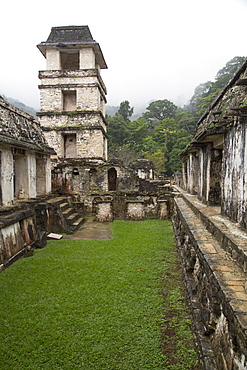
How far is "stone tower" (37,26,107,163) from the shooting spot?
49.6 feet

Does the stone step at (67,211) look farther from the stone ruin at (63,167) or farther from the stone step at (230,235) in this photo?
the stone step at (230,235)

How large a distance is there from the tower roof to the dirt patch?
10.9m

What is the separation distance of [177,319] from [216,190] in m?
3.25

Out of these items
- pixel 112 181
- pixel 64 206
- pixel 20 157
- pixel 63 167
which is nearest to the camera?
pixel 20 157

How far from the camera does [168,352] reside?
295 centimetres

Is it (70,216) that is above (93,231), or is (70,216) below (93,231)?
above

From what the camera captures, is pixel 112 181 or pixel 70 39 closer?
pixel 112 181

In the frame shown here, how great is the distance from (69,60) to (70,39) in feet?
6.34

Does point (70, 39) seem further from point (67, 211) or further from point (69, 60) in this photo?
point (67, 211)

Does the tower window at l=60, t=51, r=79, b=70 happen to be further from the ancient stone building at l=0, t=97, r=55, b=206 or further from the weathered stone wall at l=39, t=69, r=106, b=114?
the ancient stone building at l=0, t=97, r=55, b=206

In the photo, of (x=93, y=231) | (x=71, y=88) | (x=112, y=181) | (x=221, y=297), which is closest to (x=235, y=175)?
(x=221, y=297)

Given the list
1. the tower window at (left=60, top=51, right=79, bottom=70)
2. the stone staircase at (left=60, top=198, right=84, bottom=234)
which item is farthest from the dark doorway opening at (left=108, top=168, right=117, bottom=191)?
the tower window at (left=60, top=51, right=79, bottom=70)

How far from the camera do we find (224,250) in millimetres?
Result: 3207

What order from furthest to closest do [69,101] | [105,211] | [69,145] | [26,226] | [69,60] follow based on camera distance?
[69,60]
[69,101]
[69,145]
[105,211]
[26,226]
